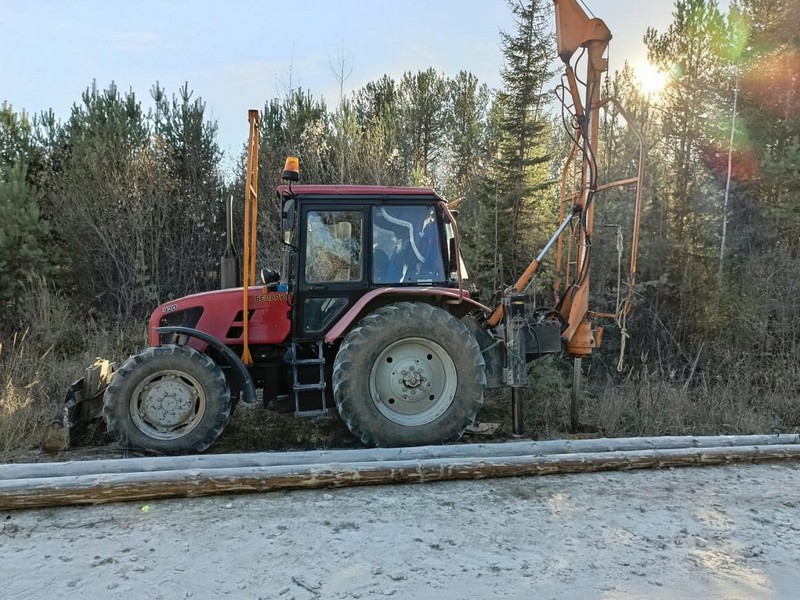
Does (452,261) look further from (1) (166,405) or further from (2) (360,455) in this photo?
(1) (166,405)

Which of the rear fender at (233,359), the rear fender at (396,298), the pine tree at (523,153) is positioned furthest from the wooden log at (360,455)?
the pine tree at (523,153)

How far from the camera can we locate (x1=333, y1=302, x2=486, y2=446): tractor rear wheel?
5.00 metres

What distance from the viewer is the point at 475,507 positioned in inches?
147

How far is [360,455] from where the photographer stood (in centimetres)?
446

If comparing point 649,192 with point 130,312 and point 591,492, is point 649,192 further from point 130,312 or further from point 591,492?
point 130,312

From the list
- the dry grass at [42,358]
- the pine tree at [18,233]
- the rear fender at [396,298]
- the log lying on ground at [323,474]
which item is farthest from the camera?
the pine tree at [18,233]

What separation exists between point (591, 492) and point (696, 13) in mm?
13848

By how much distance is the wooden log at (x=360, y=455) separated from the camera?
158 inches

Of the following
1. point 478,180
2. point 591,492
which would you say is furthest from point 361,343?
point 478,180

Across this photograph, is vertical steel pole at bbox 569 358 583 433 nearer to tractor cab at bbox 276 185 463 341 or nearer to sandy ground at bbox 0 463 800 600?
tractor cab at bbox 276 185 463 341

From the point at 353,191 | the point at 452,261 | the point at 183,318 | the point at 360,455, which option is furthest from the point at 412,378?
the point at 183,318

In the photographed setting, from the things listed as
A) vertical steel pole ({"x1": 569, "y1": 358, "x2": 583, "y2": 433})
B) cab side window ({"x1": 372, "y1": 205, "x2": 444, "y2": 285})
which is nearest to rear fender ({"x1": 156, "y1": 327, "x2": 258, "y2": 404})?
cab side window ({"x1": 372, "y1": 205, "x2": 444, "y2": 285})

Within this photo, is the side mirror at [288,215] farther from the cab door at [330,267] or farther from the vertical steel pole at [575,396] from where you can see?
the vertical steel pole at [575,396]

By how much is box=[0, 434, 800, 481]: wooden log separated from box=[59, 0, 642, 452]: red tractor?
54 cm
